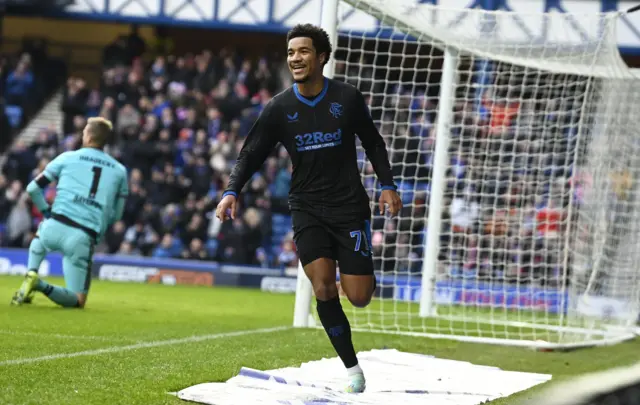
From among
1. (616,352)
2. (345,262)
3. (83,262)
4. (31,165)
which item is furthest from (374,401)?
(31,165)

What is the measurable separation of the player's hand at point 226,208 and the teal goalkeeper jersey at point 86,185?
17.3 ft

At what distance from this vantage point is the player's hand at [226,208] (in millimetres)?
6109

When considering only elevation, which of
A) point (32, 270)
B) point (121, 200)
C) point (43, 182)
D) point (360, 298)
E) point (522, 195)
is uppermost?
point (522, 195)

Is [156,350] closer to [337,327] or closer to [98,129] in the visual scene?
[337,327]

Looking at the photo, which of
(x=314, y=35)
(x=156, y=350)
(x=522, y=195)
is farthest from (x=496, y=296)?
(x=314, y=35)

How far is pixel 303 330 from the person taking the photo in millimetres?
10422

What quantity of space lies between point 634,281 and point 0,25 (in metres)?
20.1

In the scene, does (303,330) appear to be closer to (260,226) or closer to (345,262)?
(345,262)

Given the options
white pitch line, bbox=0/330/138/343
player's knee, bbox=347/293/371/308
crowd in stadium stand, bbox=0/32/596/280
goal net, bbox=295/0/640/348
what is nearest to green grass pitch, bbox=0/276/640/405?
white pitch line, bbox=0/330/138/343

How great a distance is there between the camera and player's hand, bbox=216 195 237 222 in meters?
6.11

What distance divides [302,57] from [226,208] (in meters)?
0.96

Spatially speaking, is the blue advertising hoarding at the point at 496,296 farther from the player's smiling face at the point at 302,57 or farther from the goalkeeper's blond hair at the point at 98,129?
the player's smiling face at the point at 302,57

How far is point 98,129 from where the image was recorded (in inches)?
445

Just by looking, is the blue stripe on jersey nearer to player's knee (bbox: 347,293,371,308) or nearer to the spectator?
player's knee (bbox: 347,293,371,308)
